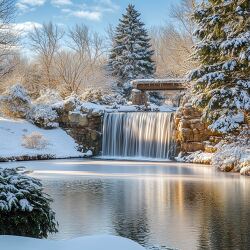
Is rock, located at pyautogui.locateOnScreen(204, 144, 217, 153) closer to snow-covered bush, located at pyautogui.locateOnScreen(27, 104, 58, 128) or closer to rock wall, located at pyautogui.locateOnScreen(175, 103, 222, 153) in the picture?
rock wall, located at pyautogui.locateOnScreen(175, 103, 222, 153)

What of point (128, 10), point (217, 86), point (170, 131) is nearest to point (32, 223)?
point (217, 86)

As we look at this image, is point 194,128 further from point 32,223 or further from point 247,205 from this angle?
point 32,223

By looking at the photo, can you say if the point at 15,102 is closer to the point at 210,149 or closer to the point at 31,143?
the point at 31,143

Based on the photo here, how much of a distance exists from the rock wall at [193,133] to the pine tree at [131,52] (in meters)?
13.0

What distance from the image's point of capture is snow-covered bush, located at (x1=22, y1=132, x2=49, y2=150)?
78.6 feet

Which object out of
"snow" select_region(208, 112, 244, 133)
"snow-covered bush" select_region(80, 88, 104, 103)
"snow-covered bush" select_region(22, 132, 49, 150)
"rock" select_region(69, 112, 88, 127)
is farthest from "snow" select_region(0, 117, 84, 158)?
"snow" select_region(208, 112, 244, 133)

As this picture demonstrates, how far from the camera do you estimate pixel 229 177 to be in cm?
1525

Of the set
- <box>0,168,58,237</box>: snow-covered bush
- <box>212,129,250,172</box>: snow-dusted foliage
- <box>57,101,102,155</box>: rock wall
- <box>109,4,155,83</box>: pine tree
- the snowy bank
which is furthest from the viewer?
<box>109,4,155,83</box>: pine tree

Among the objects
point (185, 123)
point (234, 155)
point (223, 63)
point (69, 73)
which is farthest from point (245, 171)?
point (69, 73)

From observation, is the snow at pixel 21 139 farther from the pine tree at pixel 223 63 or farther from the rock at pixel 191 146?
the pine tree at pixel 223 63

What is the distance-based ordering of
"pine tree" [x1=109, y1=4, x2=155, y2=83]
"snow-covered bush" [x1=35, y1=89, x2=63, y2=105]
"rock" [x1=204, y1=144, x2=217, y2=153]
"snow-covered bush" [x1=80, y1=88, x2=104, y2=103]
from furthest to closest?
"pine tree" [x1=109, y1=4, x2=155, y2=83] → "snow-covered bush" [x1=80, y1=88, x2=104, y2=103] → "snow-covered bush" [x1=35, y1=89, x2=63, y2=105] → "rock" [x1=204, y1=144, x2=217, y2=153]

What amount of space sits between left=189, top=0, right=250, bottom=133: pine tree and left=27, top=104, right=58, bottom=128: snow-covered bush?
12.5 m

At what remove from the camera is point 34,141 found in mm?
24172

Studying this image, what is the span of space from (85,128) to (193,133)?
7.06m
